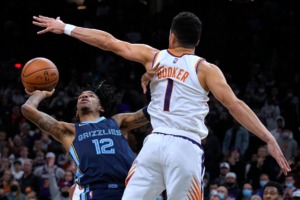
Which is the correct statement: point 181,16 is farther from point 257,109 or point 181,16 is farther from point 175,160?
point 257,109

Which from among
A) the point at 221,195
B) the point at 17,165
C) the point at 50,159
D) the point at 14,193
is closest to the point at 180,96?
the point at 221,195

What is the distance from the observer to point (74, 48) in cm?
2136

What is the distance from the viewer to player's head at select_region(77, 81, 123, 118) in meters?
8.47

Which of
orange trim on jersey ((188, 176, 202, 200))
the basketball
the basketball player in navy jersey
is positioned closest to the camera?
orange trim on jersey ((188, 176, 202, 200))

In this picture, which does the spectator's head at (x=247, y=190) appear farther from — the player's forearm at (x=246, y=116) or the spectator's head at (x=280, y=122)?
the player's forearm at (x=246, y=116)

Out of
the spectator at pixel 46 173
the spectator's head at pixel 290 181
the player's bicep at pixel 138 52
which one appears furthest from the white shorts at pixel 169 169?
the spectator at pixel 46 173

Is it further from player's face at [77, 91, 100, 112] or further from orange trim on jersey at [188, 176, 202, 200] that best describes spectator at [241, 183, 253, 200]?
orange trim on jersey at [188, 176, 202, 200]

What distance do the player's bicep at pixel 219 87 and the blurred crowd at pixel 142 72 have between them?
279 inches

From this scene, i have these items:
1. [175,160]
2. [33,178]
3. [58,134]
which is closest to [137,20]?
[33,178]

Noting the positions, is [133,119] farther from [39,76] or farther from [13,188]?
[13,188]

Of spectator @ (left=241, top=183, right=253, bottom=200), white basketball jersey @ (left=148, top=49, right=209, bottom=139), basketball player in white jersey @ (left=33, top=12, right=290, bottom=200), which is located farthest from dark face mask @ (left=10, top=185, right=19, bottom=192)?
white basketball jersey @ (left=148, top=49, right=209, bottom=139)

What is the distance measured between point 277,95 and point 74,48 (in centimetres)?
595

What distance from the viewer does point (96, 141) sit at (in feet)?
26.8

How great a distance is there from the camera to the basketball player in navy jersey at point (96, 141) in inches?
315
